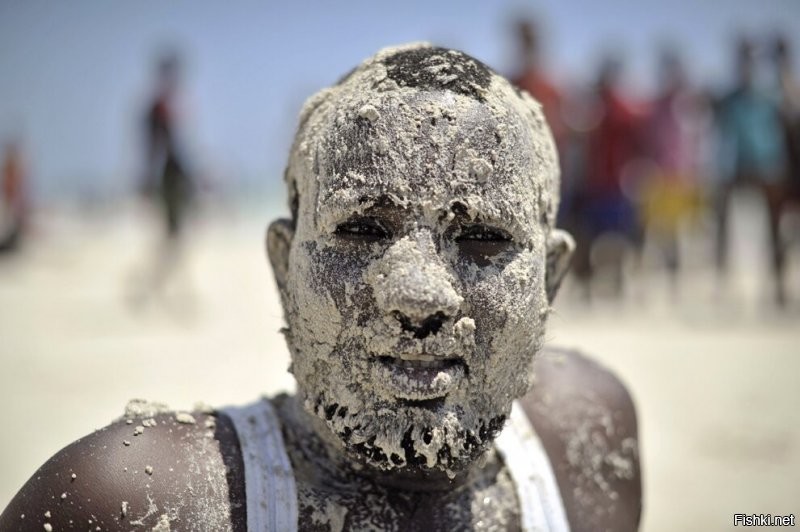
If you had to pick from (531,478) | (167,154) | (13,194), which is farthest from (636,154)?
(13,194)

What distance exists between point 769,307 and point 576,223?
2452 mm

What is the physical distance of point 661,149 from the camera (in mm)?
9703

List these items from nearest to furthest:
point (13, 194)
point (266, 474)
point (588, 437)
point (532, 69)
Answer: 1. point (266, 474)
2. point (588, 437)
3. point (532, 69)
4. point (13, 194)

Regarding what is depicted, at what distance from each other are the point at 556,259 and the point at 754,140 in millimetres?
6774

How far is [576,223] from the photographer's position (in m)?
9.02

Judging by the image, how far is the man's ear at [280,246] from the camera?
8.21 feet

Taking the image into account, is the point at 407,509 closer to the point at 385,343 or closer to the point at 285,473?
the point at 285,473

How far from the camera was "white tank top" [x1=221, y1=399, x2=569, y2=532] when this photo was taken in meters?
2.22

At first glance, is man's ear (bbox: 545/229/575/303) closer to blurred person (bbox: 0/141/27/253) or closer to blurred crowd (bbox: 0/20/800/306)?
blurred crowd (bbox: 0/20/800/306)

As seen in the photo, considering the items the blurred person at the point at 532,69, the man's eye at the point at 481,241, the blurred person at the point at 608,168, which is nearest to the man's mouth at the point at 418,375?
the man's eye at the point at 481,241

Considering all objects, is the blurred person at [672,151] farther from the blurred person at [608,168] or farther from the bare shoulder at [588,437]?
the bare shoulder at [588,437]

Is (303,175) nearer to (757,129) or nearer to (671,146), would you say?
(757,129)

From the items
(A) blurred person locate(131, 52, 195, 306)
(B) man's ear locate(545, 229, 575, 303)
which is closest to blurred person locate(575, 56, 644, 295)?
(A) blurred person locate(131, 52, 195, 306)

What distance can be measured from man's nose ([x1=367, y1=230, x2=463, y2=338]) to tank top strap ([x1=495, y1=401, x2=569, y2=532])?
607mm
